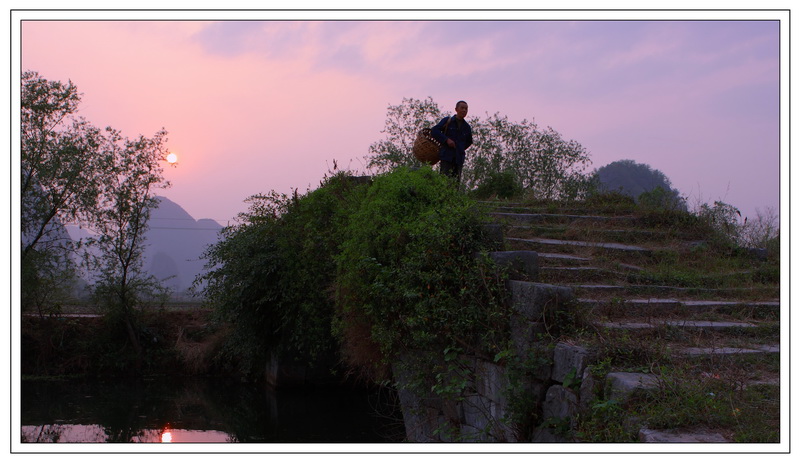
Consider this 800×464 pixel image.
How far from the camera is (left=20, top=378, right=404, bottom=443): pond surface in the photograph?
36.4 feet

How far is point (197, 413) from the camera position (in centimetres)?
1294

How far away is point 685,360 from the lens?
489 cm

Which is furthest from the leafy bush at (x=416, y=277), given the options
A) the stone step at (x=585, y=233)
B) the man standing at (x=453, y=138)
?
the man standing at (x=453, y=138)

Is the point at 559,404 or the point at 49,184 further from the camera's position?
the point at 49,184

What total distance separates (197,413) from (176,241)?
17.2 metres

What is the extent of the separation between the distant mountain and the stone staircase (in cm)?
866

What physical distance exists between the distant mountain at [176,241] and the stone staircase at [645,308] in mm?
8658

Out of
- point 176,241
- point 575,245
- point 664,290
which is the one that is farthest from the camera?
point 176,241

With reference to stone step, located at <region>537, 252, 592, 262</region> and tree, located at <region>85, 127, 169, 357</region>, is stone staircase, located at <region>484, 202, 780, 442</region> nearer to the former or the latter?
stone step, located at <region>537, 252, 592, 262</region>

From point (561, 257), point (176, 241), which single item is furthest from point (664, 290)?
point (176, 241)

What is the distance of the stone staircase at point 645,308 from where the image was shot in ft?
15.4

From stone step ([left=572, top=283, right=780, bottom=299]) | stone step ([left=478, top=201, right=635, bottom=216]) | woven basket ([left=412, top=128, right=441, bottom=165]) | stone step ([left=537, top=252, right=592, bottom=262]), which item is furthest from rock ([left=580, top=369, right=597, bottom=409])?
woven basket ([left=412, top=128, right=441, bottom=165])

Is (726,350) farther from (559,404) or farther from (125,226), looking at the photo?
(125,226)
